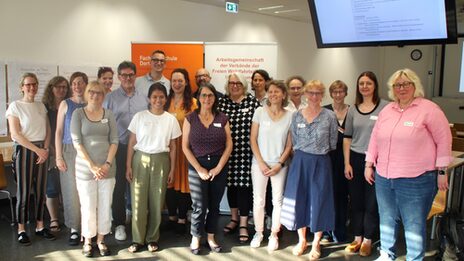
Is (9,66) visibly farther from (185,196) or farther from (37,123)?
(185,196)

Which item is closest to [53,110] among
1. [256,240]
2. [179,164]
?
[179,164]

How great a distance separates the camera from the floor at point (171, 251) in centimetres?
335

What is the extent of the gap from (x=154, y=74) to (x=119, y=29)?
2106 millimetres

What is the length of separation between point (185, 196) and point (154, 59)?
145cm

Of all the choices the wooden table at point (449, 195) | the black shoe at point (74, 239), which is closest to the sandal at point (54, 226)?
the black shoe at point (74, 239)

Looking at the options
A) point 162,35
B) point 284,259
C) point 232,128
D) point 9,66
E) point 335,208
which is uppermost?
point 162,35

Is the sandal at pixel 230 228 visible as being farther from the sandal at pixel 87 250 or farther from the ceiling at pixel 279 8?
the ceiling at pixel 279 8

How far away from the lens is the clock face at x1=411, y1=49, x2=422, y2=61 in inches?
451

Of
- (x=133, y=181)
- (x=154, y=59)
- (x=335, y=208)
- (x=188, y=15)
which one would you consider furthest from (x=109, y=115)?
(x=188, y=15)

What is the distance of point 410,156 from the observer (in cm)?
272

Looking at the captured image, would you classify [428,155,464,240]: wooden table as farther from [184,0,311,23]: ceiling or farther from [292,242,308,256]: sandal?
[184,0,311,23]: ceiling

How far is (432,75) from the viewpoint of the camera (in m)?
11.3

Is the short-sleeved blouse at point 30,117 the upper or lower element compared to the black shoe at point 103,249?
upper

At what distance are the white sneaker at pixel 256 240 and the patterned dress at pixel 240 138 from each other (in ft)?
1.50
